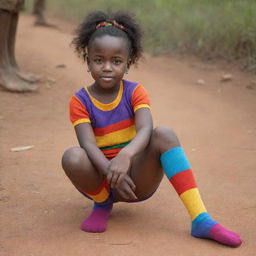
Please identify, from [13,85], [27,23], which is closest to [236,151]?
[13,85]

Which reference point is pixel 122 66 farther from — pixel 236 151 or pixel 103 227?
pixel 236 151

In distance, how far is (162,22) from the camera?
8.14 m

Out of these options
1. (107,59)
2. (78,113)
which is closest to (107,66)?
(107,59)

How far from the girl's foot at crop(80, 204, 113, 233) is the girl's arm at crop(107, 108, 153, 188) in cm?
35

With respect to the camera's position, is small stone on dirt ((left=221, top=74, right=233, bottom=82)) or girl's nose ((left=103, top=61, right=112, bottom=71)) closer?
girl's nose ((left=103, top=61, right=112, bottom=71))

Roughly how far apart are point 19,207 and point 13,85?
2.99 metres

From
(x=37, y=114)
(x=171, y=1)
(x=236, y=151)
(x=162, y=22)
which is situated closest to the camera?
(x=236, y=151)

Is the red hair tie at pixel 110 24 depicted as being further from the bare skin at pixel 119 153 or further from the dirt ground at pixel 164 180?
the dirt ground at pixel 164 180

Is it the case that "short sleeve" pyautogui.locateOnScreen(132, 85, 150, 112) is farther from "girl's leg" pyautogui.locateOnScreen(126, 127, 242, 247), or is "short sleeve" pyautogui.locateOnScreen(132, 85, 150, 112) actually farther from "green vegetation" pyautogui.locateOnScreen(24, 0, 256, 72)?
"green vegetation" pyautogui.locateOnScreen(24, 0, 256, 72)

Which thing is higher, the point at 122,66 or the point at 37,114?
the point at 122,66

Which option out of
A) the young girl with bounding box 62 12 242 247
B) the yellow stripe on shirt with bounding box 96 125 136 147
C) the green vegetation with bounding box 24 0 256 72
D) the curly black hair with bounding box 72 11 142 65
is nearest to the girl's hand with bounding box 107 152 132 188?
the young girl with bounding box 62 12 242 247

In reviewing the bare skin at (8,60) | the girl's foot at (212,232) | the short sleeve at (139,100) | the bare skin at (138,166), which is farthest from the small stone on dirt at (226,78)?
the girl's foot at (212,232)

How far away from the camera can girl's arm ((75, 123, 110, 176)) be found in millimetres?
2482

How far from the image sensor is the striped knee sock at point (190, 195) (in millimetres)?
2500
